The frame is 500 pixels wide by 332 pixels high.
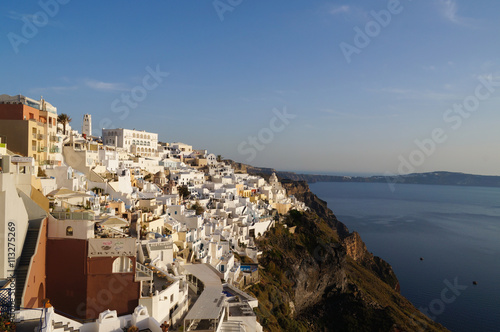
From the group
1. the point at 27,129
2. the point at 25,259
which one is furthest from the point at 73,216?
the point at 27,129

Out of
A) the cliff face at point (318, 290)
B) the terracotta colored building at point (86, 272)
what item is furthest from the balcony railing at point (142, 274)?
the cliff face at point (318, 290)

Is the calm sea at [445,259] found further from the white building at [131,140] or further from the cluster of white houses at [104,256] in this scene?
the white building at [131,140]

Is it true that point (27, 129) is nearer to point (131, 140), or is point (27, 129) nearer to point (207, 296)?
point (207, 296)

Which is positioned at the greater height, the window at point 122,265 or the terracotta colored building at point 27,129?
the terracotta colored building at point 27,129

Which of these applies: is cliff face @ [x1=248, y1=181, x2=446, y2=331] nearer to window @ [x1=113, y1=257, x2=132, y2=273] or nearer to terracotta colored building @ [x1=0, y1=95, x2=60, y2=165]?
window @ [x1=113, y1=257, x2=132, y2=273]

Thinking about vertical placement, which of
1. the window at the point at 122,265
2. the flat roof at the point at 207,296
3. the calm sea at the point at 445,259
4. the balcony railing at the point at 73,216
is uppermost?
the balcony railing at the point at 73,216

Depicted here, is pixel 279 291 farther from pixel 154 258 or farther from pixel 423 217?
pixel 423 217

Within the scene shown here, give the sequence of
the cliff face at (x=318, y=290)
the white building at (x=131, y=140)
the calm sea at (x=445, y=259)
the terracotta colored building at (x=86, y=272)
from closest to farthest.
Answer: the terracotta colored building at (x=86, y=272) → the cliff face at (x=318, y=290) → the calm sea at (x=445, y=259) → the white building at (x=131, y=140)
